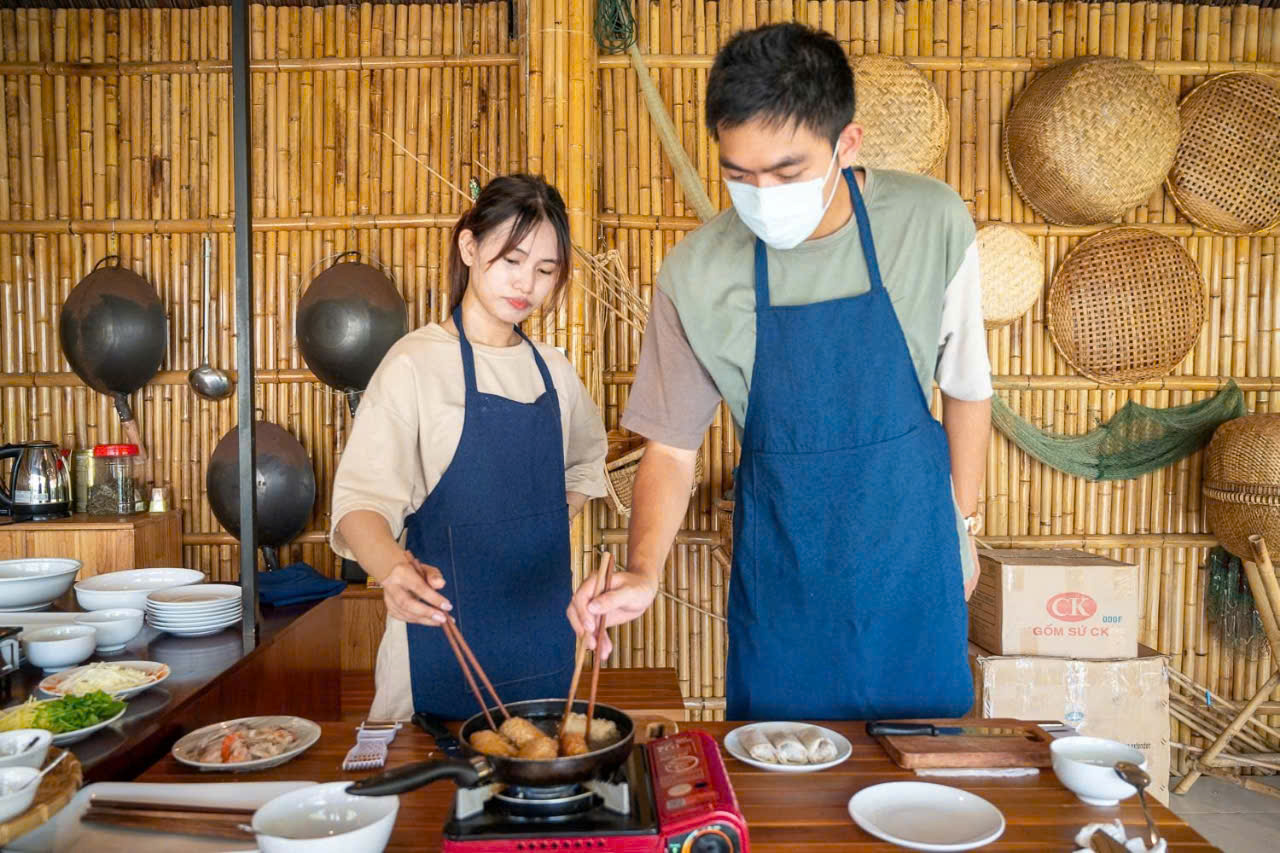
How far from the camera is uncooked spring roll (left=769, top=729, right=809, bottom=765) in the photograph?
5.09 feet

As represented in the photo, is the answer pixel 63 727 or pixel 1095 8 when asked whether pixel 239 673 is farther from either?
pixel 1095 8

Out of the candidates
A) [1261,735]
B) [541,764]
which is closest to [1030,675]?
[1261,735]

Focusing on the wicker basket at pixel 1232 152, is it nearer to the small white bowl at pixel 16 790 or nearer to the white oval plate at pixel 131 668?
the white oval plate at pixel 131 668

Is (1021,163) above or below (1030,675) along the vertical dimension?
above

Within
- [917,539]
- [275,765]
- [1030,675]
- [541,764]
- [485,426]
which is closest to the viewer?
[541,764]

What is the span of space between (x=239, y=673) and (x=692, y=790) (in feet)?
5.29

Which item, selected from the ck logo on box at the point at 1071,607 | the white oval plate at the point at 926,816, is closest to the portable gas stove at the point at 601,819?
the white oval plate at the point at 926,816

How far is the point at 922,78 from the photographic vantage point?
14.4 feet

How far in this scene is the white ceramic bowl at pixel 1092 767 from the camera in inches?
55.2

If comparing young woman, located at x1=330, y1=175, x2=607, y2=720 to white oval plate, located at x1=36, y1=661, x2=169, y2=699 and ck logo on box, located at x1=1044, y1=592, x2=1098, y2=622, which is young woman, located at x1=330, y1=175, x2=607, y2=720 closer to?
white oval plate, located at x1=36, y1=661, x2=169, y2=699

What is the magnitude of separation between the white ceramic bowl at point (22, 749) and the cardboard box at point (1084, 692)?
132 inches

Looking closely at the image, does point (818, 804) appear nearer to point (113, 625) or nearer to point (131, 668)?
point (131, 668)

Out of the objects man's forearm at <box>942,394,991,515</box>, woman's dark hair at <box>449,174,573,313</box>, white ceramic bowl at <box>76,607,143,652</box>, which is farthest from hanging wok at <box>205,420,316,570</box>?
man's forearm at <box>942,394,991,515</box>

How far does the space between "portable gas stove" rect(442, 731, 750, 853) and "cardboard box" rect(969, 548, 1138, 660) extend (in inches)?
117
